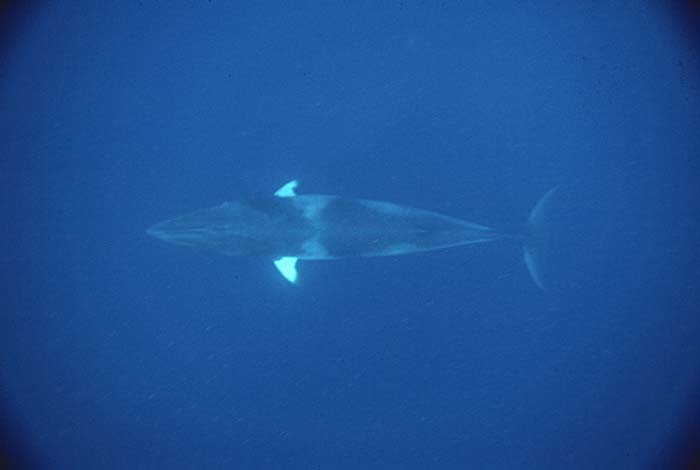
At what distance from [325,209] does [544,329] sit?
3.86m

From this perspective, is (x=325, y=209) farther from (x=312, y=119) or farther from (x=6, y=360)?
(x=6, y=360)

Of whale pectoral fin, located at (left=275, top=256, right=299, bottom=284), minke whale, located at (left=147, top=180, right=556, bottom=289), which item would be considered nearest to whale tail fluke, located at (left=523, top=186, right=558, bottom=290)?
minke whale, located at (left=147, top=180, right=556, bottom=289)

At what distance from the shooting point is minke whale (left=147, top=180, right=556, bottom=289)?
5777mm

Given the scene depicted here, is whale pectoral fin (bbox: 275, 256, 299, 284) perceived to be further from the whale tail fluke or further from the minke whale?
the whale tail fluke

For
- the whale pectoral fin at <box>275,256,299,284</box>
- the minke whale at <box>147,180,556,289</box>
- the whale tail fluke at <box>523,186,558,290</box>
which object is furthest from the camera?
the whale tail fluke at <box>523,186,558,290</box>

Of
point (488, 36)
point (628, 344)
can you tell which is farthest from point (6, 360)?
point (628, 344)

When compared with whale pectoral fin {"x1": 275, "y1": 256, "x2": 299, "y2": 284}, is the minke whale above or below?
above

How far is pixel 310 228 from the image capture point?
5.80 meters

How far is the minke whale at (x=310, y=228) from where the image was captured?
578 centimetres

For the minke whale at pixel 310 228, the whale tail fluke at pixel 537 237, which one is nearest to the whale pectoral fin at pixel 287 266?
the minke whale at pixel 310 228

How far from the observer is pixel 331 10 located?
7414mm

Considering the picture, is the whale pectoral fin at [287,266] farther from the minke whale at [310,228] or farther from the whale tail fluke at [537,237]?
the whale tail fluke at [537,237]

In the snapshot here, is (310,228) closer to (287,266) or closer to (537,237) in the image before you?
(287,266)

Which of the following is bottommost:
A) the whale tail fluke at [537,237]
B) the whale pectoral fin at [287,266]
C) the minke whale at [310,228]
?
the whale pectoral fin at [287,266]
